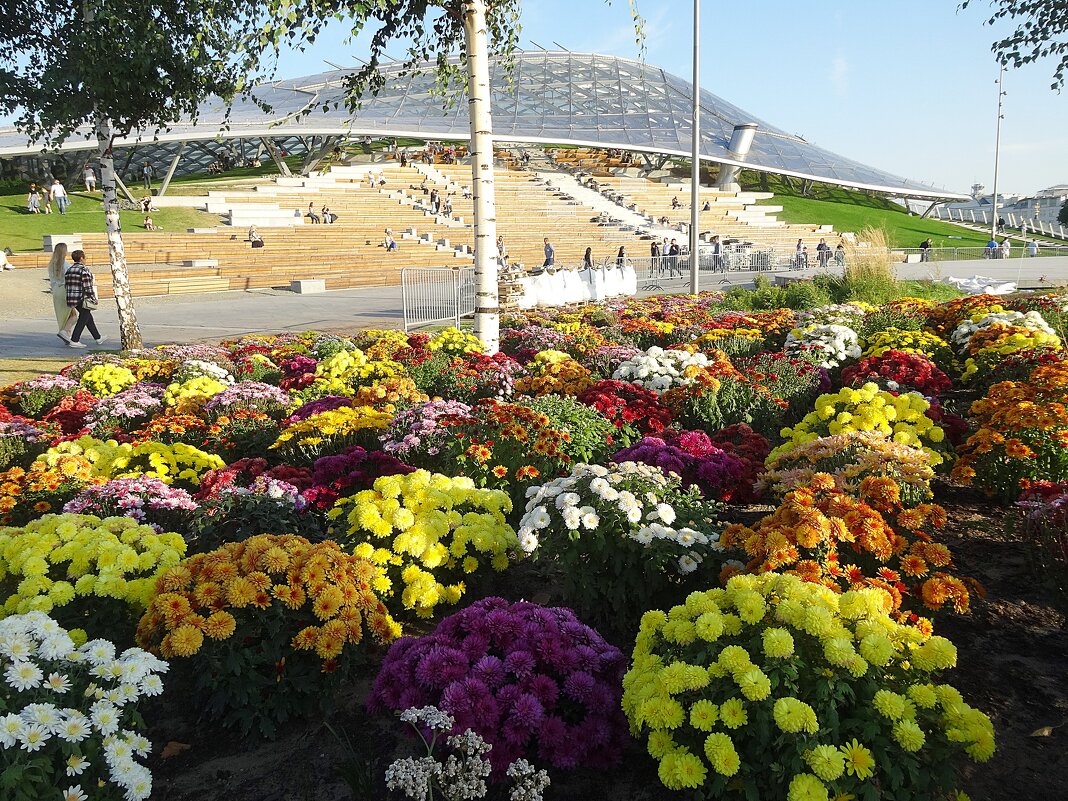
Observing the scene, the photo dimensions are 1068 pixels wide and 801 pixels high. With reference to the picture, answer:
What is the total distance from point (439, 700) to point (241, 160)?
65741 mm

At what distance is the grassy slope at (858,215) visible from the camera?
5381 centimetres

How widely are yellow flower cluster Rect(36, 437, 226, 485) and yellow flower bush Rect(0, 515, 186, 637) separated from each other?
1.39 metres

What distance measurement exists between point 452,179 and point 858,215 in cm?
3010

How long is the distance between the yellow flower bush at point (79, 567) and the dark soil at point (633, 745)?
51cm

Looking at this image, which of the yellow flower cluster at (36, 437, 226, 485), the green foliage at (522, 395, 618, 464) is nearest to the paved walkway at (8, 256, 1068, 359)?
the yellow flower cluster at (36, 437, 226, 485)

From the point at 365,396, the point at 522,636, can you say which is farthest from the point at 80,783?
the point at 365,396

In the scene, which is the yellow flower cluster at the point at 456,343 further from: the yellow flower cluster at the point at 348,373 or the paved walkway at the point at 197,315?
the paved walkway at the point at 197,315

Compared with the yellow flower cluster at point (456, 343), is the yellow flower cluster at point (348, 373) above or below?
below

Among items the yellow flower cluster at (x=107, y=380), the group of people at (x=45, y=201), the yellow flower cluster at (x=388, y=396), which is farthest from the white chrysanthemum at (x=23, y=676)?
the group of people at (x=45, y=201)

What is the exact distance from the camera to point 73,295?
1238 centimetres

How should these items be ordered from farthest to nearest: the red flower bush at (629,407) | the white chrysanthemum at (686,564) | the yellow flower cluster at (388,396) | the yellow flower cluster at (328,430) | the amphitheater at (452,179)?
the amphitheater at (452,179)
the yellow flower cluster at (388,396)
the red flower bush at (629,407)
the yellow flower cluster at (328,430)
the white chrysanthemum at (686,564)

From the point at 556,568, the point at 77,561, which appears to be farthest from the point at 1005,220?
the point at 77,561

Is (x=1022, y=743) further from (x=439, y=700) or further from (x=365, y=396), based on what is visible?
(x=365, y=396)

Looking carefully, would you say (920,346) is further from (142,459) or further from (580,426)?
(142,459)
